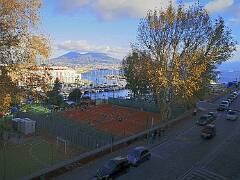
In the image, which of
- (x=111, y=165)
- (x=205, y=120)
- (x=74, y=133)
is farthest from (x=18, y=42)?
(x=205, y=120)

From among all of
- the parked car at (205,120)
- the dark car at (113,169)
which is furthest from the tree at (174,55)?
the dark car at (113,169)

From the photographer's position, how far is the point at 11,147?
39.4m

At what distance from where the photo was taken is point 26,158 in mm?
35906

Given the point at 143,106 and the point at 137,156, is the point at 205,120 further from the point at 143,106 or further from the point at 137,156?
the point at 137,156

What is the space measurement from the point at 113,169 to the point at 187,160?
322 inches

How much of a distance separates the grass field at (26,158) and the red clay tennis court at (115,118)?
1151 centimetres

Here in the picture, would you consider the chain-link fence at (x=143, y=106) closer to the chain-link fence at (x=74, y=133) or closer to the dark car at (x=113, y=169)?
the chain-link fence at (x=74, y=133)

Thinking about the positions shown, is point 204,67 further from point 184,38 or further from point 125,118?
point 125,118

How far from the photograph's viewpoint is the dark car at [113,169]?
84.1ft

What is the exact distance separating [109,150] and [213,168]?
395 inches

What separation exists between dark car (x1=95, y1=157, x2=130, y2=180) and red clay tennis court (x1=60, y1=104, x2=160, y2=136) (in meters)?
19.8

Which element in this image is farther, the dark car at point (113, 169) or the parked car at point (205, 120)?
the parked car at point (205, 120)

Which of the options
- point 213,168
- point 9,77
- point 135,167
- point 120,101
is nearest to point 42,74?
point 9,77

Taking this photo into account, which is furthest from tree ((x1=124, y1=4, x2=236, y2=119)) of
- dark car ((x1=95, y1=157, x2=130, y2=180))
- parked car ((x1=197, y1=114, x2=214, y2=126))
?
dark car ((x1=95, y1=157, x2=130, y2=180))
